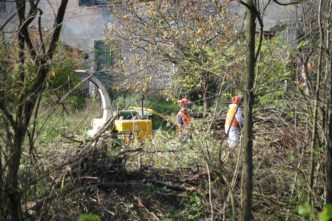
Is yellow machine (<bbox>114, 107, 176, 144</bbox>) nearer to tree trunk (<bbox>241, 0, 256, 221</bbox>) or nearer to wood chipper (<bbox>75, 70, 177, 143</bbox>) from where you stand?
wood chipper (<bbox>75, 70, 177, 143</bbox>)

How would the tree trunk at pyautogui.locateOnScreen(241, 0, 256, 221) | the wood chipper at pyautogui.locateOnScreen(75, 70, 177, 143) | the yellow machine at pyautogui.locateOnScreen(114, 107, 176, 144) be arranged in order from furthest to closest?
1. the yellow machine at pyautogui.locateOnScreen(114, 107, 176, 144)
2. the wood chipper at pyautogui.locateOnScreen(75, 70, 177, 143)
3. the tree trunk at pyautogui.locateOnScreen(241, 0, 256, 221)

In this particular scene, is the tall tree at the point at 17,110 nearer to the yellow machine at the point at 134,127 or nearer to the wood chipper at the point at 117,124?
the wood chipper at the point at 117,124

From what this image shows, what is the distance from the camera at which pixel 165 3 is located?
16500 mm

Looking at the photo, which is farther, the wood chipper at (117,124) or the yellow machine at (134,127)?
the yellow machine at (134,127)

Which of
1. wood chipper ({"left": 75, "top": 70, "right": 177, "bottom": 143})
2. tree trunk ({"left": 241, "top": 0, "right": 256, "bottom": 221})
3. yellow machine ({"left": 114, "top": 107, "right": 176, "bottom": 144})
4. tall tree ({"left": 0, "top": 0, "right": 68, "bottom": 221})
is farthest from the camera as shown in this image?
yellow machine ({"left": 114, "top": 107, "right": 176, "bottom": 144})

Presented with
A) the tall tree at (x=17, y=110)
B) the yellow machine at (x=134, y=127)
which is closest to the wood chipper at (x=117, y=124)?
the yellow machine at (x=134, y=127)

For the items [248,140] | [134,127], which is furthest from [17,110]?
[134,127]

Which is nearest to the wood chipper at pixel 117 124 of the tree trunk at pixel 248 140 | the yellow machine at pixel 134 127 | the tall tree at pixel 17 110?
the yellow machine at pixel 134 127

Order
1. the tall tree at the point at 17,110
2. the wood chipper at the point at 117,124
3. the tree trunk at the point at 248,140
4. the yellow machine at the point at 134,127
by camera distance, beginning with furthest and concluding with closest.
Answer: the yellow machine at the point at 134,127 → the wood chipper at the point at 117,124 → the tree trunk at the point at 248,140 → the tall tree at the point at 17,110

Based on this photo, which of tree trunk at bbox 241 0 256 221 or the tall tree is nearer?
the tall tree

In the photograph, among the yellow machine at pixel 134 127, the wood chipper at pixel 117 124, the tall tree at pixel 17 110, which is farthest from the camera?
the yellow machine at pixel 134 127

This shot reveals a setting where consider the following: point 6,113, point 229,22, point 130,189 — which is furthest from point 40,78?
point 229,22

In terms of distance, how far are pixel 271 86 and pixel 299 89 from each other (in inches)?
18.2

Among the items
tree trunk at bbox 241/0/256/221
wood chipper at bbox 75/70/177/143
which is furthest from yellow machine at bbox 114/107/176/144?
tree trunk at bbox 241/0/256/221
